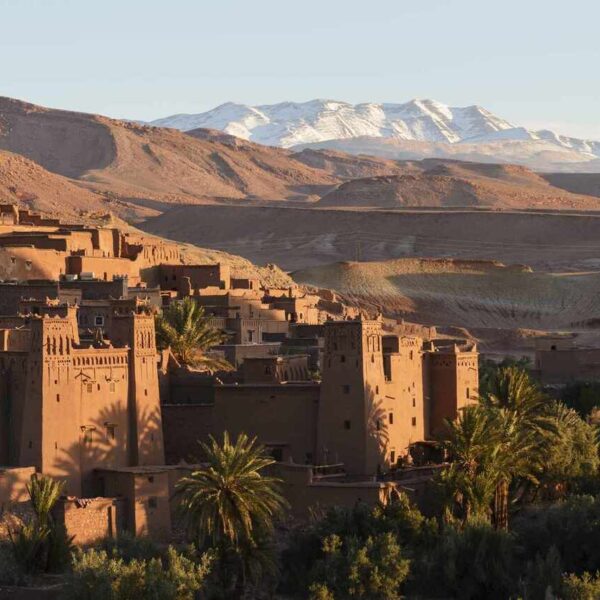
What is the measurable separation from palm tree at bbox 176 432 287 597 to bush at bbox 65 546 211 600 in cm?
155

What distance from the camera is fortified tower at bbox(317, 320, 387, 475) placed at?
3791 cm

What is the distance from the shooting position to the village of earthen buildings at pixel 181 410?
3559cm

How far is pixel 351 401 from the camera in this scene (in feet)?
125

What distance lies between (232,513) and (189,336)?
1041cm

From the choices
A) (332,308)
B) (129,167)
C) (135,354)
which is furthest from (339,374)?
(129,167)

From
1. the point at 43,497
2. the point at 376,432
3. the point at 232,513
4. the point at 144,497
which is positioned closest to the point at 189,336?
the point at 376,432

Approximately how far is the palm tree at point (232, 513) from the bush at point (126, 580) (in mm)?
1547

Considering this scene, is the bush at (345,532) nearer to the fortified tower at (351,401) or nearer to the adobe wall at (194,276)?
the fortified tower at (351,401)

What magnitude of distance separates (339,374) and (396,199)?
121 metres

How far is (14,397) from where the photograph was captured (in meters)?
36.8

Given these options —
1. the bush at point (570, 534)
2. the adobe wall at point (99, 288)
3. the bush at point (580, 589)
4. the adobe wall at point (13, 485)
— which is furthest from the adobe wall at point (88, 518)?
the adobe wall at point (99, 288)

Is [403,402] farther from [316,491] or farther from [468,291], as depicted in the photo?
[468,291]

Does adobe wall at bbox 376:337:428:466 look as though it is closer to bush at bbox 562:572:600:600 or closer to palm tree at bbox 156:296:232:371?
palm tree at bbox 156:296:232:371

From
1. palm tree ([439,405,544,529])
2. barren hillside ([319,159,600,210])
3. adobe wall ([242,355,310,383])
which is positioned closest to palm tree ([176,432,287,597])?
palm tree ([439,405,544,529])
